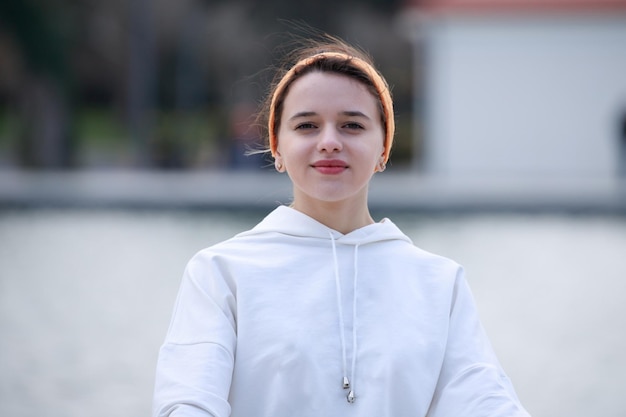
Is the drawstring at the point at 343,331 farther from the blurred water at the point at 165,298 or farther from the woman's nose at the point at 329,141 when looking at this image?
the blurred water at the point at 165,298

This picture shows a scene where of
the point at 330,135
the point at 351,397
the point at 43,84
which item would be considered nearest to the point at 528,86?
the point at 43,84

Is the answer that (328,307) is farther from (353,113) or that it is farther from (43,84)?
(43,84)

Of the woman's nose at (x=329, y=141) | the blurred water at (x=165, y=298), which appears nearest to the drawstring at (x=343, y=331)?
the woman's nose at (x=329, y=141)

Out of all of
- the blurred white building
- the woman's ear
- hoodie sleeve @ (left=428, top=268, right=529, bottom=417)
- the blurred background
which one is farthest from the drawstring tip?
the blurred white building

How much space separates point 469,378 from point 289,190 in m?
9.89

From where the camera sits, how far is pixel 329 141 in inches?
66.6

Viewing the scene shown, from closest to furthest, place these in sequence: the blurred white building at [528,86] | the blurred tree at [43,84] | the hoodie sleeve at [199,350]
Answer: the hoodie sleeve at [199,350]
the blurred white building at [528,86]
the blurred tree at [43,84]

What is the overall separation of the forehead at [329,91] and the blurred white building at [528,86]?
1787 centimetres

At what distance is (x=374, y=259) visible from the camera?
175 cm

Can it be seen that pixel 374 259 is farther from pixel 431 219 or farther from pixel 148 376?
pixel 431 219

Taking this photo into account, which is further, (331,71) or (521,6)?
(521,6)

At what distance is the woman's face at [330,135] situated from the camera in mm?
1713

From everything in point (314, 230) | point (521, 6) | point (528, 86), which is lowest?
point (314, 230)

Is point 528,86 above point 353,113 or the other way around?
above
